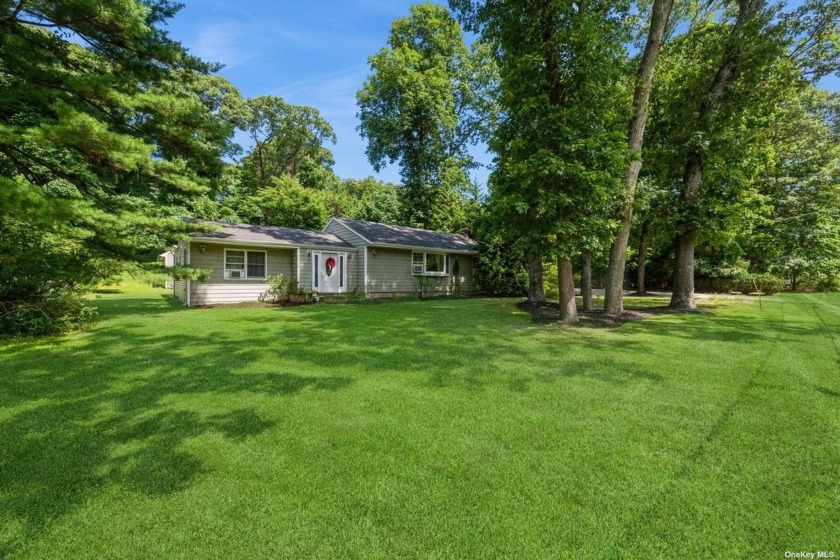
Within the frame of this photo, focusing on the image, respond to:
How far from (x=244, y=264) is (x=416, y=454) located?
1278 cm

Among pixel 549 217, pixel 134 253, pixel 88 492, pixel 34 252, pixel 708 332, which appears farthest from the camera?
pixel 549 217

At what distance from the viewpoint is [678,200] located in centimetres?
1148

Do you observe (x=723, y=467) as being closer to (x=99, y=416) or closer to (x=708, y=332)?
(x=99, y=416)

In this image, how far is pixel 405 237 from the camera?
18531 millimetres

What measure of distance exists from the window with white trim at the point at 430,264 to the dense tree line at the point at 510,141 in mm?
1978

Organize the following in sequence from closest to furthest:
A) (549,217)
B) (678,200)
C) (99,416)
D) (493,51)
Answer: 1. (99,416)
2. (549,217)
3. (493,51)
4. (678,200)

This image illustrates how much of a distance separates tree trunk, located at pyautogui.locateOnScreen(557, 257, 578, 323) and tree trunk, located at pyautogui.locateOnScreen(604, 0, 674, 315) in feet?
5.07

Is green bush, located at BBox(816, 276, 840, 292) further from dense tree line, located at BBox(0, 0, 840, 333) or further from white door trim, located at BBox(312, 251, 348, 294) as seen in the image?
white door trim, located at BBox(312, 251, 348, 294)

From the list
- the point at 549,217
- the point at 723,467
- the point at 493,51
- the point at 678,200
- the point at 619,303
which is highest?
the point at 493,51

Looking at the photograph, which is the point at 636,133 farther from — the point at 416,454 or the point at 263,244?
the point at 263,244

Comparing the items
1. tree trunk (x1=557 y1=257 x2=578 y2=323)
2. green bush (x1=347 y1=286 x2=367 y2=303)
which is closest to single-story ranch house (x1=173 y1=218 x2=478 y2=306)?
green bush (x1=347 y1=286 x2=367 y2=303)

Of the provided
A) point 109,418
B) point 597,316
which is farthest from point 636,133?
point 109,418

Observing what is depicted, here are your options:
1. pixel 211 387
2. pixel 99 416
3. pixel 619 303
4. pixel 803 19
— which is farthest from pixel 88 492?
pixel 803 19

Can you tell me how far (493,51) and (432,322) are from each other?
7.47 m
